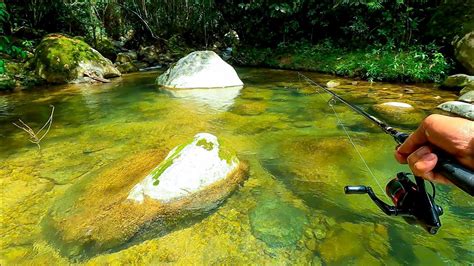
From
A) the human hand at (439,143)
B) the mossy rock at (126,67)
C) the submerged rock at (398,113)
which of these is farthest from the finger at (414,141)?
the mossy rock at (126,67)

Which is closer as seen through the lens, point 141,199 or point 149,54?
point 141,199

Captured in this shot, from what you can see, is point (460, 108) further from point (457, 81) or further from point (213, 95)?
point (213, 95)

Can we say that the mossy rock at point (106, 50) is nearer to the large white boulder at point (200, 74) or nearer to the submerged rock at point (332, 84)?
the large white boulder at point (200, 74)

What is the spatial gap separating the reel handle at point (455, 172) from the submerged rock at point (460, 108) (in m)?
5.58

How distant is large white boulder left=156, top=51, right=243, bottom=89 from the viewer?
9.72m

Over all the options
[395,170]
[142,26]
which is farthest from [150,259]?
[142,26]

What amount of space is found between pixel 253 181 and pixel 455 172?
108 inches

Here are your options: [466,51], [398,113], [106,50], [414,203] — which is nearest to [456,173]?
[414,203]

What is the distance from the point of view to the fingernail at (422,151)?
3.92 feet

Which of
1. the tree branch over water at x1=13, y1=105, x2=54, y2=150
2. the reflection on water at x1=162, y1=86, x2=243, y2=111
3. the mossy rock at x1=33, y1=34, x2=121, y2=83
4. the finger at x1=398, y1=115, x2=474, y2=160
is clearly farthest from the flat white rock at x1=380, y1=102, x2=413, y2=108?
the mossy rock at x1=33, y1=34, x2=121, y2=83

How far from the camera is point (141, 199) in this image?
3186 millimetres

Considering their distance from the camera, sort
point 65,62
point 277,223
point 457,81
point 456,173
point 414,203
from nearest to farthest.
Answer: point 456,173 < point 414,203 < point 277,223 < point 457,81 < point 65,62

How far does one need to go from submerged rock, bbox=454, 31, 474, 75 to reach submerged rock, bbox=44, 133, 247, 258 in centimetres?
786

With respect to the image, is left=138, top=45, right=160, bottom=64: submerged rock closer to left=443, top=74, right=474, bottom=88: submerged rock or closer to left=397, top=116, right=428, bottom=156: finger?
left=443, top=74, right=474, bottom=88: submerged rock
